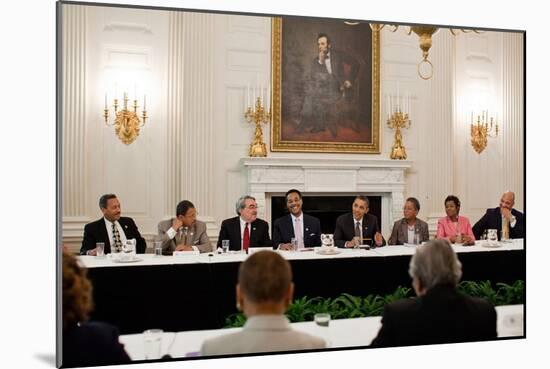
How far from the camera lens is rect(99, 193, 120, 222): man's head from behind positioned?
443cm

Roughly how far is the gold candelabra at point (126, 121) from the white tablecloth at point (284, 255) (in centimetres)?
83

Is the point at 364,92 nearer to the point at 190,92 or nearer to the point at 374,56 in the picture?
the point at 374,56

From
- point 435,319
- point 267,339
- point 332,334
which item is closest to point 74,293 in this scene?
point 267,339

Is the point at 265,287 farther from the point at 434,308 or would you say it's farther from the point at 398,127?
the point at 398,127

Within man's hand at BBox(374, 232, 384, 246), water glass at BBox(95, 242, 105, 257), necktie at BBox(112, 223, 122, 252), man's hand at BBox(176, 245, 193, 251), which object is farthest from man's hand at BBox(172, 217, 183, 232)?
man's hand at BBox(374, 232, 384, 246)

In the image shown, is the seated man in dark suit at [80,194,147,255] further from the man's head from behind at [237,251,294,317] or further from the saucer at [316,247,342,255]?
the saucer at [316,247,342,255]

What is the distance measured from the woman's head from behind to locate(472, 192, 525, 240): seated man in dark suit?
9.98ft

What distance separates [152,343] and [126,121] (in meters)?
1.52

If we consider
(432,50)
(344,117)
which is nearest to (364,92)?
(344,117)

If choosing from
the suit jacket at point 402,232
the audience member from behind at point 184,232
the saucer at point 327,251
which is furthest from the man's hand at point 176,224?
the suit jacket at point 402,232

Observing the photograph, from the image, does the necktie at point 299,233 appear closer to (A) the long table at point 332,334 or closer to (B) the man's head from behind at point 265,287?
(A) the long table at point 332,334

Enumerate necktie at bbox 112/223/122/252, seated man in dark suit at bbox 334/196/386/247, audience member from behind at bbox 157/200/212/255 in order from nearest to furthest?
necktie at bbox 112/223/122/252 < audience member from behind at bbox 157/200/212/255 < seated man in dark suit at bbox 334/196/386/247

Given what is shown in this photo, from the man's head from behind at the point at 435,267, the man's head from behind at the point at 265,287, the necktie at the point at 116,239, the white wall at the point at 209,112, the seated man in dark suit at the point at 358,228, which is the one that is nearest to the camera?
the man's head from behind at the point at 265,287

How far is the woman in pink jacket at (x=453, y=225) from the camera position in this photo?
517cm
